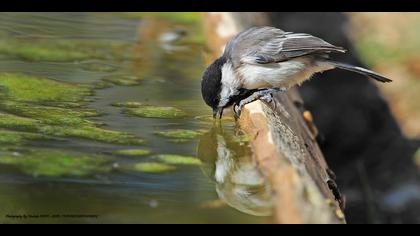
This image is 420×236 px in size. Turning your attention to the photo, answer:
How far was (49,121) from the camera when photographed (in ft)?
15.0

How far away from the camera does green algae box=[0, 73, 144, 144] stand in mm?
4344

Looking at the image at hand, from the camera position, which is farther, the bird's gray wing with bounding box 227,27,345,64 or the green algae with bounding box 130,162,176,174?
the bird's gray wing with bounding box 227,27,345,64

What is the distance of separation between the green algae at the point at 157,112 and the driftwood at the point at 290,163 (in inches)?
18.7

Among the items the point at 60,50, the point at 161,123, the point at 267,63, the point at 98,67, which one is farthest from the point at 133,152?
the point at 60,50

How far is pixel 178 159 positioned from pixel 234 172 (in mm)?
388

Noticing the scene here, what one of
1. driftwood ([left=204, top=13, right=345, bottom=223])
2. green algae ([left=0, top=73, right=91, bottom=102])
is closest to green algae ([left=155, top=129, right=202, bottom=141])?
driftwood ([left=204, top=13, right=345, bottom=223])

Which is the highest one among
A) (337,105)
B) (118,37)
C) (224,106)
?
(224,106)

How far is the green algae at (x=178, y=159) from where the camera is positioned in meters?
3.92

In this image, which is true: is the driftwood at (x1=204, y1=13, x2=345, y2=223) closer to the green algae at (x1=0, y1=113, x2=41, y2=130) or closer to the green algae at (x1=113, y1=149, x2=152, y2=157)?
the green algae at (x1=113, y1=149, x2=152, y2=157)

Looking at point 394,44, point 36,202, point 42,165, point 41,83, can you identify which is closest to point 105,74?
point 41,83

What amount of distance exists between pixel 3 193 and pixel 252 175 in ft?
4.01

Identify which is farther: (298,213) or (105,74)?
(105,74)

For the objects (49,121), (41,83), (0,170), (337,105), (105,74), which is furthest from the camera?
(337,105)
